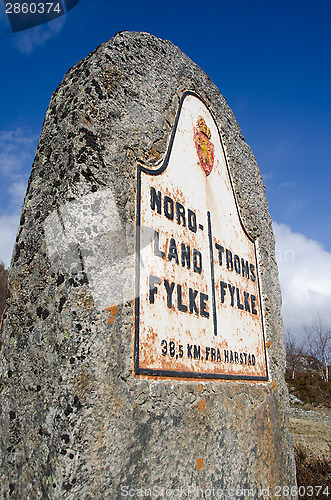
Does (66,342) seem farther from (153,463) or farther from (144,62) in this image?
(144,62)

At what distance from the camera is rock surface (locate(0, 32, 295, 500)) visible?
3.84 feet

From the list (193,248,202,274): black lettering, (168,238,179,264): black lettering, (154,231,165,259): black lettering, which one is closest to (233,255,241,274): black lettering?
(193,248,202,274): black lettering

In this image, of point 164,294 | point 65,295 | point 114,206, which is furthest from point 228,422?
point 114,206

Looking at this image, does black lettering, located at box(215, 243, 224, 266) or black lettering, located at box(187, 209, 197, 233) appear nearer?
black lettering, located at box(187, 209, 197, 233)

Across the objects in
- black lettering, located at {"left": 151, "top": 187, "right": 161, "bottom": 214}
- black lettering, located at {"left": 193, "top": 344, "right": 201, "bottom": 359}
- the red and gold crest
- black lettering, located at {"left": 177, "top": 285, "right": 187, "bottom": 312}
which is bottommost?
black lettering, located at {"left": 193, "top": 344, "right": 201, "bottom": 359}

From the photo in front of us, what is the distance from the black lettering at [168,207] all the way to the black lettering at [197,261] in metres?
0.24

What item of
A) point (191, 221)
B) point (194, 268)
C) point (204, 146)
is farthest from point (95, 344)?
point (204, 146)

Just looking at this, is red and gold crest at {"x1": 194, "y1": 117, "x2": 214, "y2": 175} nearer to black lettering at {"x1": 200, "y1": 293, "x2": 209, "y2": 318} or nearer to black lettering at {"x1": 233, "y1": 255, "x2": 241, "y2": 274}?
black lettering at {"x1": 233, "y1": 255, "x2": 241, "y2": 274}

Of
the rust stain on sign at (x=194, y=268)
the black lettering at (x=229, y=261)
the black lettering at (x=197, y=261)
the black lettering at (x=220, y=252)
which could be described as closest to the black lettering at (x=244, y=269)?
the rust stain on sign at (x=194, y=268)

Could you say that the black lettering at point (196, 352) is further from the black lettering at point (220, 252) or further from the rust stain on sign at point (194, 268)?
the black lettering at point (220, 252)

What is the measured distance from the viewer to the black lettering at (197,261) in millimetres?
1890

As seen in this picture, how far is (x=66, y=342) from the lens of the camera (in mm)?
1230

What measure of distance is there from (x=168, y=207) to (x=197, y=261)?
0.32 meters

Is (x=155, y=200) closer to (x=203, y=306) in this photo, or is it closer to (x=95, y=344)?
(x=203, y=306)
